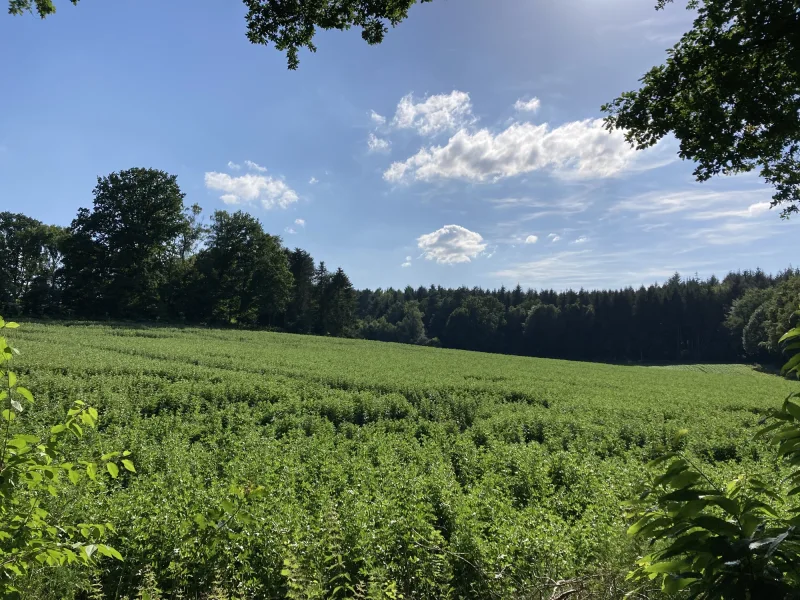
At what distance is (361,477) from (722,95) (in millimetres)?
8273

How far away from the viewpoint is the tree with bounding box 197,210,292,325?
184 feet

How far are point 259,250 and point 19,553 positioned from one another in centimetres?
6067

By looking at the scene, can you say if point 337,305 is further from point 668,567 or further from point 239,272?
point 668,567

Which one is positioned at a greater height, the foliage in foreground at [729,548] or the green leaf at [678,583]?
the foliage in foreground at [729,548]

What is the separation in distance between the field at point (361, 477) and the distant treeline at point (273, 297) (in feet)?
28.0

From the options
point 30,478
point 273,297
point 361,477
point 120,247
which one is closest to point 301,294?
point 273,297

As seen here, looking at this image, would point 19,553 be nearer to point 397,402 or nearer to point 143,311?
point 397,402

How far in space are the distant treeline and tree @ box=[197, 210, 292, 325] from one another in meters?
0.16

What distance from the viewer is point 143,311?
50.2 m

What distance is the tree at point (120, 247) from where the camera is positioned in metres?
47.0

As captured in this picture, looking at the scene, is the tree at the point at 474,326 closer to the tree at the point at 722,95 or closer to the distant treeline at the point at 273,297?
the distant treeline at the point at 273,297

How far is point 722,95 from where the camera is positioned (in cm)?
635

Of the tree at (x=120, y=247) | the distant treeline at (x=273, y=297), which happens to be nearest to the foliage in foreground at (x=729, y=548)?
the distant treeline at (x=273, y=297)

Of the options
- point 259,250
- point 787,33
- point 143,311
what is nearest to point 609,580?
point 787,33
